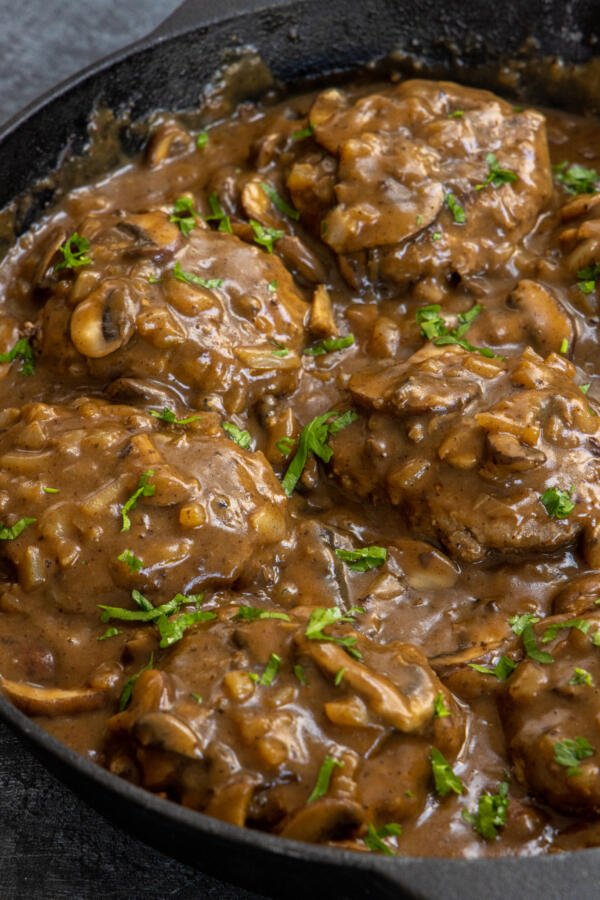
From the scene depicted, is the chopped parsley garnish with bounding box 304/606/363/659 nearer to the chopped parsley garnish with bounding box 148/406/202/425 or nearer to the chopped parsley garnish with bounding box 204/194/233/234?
the chopped parsley garnish with bounding box 148/406/202/425

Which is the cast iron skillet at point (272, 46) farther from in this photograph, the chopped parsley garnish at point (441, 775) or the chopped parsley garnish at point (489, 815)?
the chopped parsley garnish at point (489, 815)

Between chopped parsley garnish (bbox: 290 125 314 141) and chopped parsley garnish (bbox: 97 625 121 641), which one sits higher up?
chopped parsley garnish (bbox: 290 125 314 141)

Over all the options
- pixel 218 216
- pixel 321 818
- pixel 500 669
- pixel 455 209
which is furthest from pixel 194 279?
pixel 321 818

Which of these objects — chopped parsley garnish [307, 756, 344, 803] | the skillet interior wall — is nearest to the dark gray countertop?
chopped parsley garnish [307, 756, 344, 803]

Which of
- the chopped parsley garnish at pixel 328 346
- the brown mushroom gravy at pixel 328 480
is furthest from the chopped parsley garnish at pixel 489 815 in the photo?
the chopped parsley garnish at pixel 328 346

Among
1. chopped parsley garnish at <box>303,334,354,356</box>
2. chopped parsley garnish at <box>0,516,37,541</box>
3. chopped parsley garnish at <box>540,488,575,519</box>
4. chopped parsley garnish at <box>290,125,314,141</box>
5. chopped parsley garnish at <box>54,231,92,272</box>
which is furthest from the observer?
chopped parsley garnish at <box>290,125,314,141</box>

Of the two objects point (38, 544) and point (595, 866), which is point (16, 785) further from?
point (595, 866)

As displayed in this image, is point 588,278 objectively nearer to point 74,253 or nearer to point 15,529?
point 74,253

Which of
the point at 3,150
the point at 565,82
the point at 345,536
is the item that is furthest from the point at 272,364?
the point at 565,82
